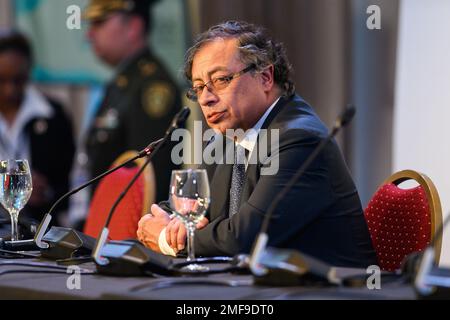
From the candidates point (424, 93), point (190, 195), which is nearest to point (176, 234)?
point (190, 195)

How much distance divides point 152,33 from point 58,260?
10.7ft

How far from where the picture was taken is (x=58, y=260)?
2273 millimetres

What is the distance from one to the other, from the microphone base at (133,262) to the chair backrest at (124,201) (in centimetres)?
126

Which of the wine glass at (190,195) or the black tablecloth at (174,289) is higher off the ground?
the wine glass at (190,195)

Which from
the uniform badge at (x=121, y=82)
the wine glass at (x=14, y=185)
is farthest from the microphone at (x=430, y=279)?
the uniform badge at (x=121, y=82)

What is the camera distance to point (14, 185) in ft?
8.20

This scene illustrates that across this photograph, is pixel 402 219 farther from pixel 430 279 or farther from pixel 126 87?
pixel 126 87

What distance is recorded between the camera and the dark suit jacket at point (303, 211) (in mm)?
2273

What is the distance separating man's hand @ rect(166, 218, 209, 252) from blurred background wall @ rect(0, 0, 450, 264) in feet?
7.67

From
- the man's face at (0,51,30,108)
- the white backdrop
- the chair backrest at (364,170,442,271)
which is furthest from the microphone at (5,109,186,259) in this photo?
the man's face at (0,51,30,108)

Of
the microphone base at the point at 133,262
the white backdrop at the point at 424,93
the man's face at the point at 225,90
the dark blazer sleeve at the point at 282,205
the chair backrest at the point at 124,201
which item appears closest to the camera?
the microphone base at the point at 133,262

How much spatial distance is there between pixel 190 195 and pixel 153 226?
0.56 metres

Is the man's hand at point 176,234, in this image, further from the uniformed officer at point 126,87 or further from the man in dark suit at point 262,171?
the uniformed officer at point 126,87

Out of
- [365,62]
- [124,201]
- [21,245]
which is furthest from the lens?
[365,62]
